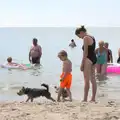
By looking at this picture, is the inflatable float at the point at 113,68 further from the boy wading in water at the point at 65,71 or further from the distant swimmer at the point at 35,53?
the boy wading in water at the point at 65,71

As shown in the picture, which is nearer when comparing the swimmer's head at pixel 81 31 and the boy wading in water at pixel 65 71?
the swimmer's head at pixel 81 31

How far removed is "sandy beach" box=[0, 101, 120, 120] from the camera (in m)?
6.29

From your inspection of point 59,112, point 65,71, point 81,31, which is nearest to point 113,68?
point 65,71

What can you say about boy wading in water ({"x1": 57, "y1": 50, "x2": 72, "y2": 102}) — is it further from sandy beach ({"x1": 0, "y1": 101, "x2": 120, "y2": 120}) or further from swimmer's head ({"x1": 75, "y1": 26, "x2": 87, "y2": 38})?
sandy beach ({"x1": 0, "y1": 101, "x2": 120, "y2": 120})

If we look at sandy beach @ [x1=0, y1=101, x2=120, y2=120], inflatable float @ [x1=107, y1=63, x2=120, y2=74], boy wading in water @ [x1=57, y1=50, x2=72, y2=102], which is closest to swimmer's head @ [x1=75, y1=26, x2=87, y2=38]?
boy wading in water @ [x1=57, y1=50, x2=72, y2=102]

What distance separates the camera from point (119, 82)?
47.9ft

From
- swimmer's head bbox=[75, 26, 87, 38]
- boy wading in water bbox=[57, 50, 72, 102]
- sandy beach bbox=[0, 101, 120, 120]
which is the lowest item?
sandy beach bbox=[0, 101, 120, 120]

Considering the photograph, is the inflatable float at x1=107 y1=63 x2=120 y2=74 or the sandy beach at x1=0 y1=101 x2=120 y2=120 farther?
the inflatable float at x1=107 y1=63 x2=120 y2=74

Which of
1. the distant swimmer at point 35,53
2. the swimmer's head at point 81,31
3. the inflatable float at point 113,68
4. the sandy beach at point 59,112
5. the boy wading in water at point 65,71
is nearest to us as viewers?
the sandy beach at point 59,112

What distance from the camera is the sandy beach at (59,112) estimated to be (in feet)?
20.6

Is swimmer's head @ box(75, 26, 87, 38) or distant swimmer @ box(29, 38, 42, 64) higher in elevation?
swimmer's head @ box(75, 26, 87, 38)

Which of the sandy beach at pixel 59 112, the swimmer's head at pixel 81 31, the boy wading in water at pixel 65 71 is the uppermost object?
the swimmer's head at pixel 81 31

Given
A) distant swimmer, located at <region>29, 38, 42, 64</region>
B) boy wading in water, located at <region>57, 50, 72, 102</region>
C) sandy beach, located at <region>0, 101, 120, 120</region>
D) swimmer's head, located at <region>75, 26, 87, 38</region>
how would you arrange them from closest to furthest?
sandy beach, located at <region>0, 101, 120, 120</region>
swimmer's head, located at <region>75, 26, 87, 38</region>
boy wading in water, located at <region>57, 50, 72, 102</region>
distant swimmer, located at <region>29, 38, 42, 64</region>

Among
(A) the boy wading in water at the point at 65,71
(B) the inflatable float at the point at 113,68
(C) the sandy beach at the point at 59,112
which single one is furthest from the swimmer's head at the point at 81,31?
Answer: (B) the inflatable float at the point at 113,68
